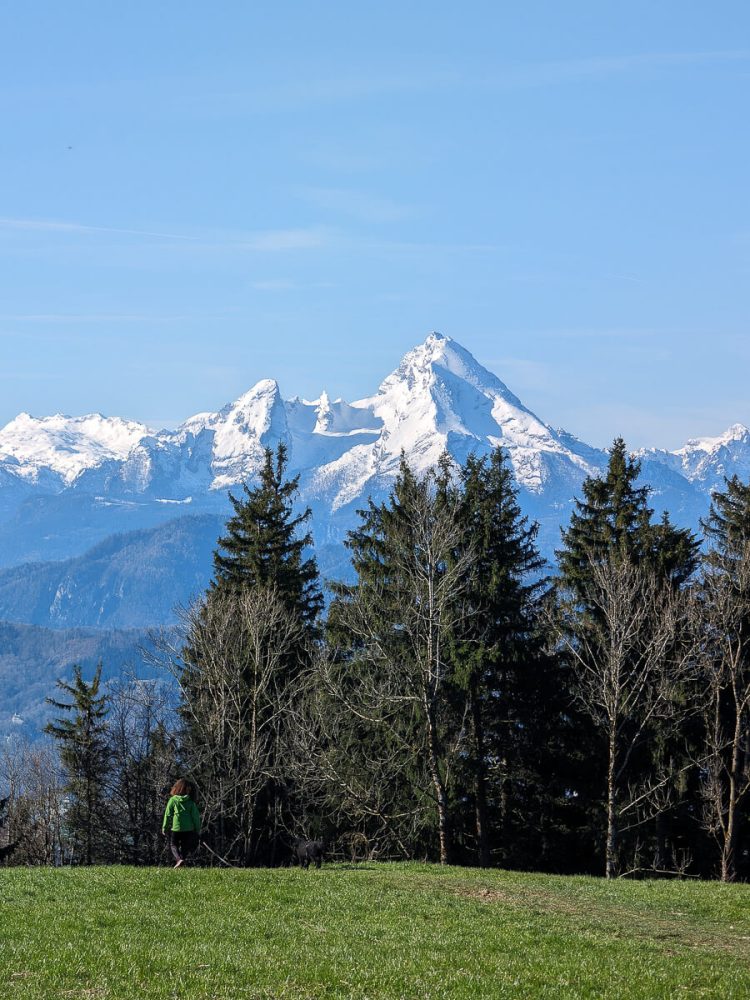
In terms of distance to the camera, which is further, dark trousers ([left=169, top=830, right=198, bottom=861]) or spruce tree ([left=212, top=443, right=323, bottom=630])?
spruce tree ([left=212, top=443, right=323, bottom=630])

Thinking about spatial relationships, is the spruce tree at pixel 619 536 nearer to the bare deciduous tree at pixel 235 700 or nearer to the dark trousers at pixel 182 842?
the bare deciduous tree at pixel 235 700

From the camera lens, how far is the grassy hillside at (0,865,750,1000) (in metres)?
17.2

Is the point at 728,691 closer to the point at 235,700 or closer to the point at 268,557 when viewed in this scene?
the point at 235,700

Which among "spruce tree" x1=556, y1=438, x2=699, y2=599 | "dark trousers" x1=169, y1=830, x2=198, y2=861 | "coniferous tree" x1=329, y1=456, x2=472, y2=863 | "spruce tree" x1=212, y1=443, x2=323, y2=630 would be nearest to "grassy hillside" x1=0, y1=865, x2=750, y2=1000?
"dark trousers" x1=169, y1=830, x2=198, y2=861

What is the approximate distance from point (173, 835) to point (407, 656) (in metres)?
17.8

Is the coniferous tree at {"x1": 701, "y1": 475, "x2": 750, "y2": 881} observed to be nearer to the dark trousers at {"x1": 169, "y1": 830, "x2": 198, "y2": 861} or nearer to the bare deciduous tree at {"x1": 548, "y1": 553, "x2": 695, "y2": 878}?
the bare deciduous tree at {"x1": 548, "y1": 553, "x2": 695, "y2": 878}

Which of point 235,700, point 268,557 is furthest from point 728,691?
point 268,557

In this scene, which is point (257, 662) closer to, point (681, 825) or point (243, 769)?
point (243, 769)

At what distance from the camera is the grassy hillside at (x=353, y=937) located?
56.5 feet

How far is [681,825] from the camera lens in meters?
48.4

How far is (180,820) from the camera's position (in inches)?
1118

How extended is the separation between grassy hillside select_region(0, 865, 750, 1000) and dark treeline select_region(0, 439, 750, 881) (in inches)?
561

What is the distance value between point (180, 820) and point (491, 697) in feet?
67.1

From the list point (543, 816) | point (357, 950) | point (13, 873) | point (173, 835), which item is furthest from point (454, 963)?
point (543, 816)
